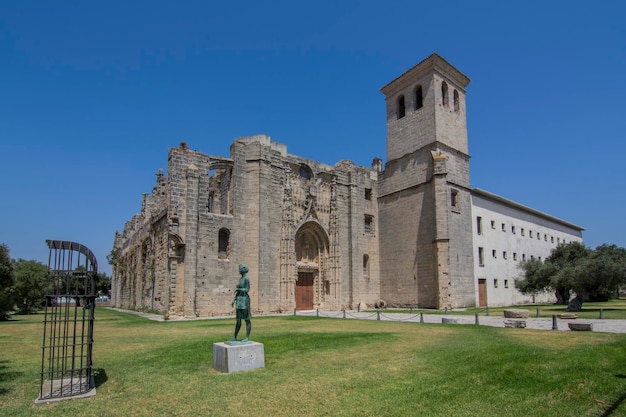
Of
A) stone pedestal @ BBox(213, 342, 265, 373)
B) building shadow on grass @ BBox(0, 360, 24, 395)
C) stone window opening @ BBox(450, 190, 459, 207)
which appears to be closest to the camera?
building shadow on grass @ BBox(0, 360, 24, 395)

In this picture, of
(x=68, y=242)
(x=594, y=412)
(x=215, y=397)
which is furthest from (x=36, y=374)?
(x=594, y=412)

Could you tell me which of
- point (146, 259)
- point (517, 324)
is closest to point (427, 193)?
point (517, 324)

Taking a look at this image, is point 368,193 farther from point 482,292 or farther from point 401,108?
point 482,292

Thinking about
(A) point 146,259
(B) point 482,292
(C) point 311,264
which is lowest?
(B) point 482,292

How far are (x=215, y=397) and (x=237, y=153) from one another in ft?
66.2

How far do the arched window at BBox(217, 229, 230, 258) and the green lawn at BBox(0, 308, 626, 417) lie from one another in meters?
12.4

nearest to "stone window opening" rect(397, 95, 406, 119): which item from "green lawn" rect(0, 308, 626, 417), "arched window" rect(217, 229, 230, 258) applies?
"arched window" rect(217, 229, 230, 258)

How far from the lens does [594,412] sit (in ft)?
18.4

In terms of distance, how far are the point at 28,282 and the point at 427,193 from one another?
28.5 metres

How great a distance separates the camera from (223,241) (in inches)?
974

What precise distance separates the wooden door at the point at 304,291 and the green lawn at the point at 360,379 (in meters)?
16.5

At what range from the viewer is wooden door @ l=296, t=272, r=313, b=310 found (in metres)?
28.5

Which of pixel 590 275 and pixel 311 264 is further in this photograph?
pixel 311 264

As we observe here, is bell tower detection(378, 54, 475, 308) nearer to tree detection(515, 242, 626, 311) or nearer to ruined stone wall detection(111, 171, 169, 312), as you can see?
tree detection(515, 242, 626, 311)
